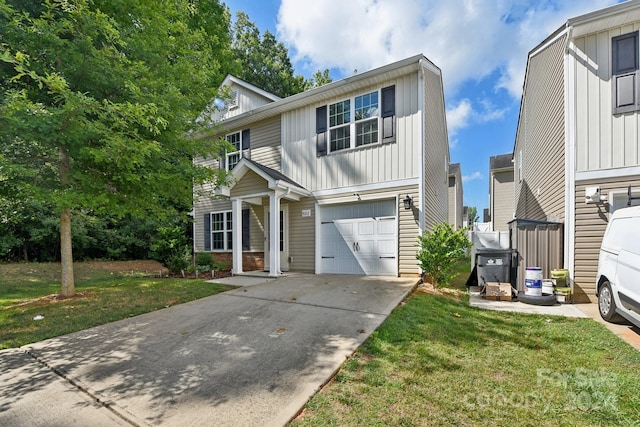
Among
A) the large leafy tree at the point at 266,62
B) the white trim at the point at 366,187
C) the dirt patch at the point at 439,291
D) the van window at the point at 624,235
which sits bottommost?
the dirt patch at the point at 439,291

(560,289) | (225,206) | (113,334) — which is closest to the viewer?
(113,334)

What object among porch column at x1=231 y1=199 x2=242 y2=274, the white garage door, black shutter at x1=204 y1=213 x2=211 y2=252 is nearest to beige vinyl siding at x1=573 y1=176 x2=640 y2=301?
the white garage door

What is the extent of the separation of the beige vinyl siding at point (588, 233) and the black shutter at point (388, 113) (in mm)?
4410

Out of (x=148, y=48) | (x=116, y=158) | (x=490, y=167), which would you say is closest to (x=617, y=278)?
(x=116, y=158)

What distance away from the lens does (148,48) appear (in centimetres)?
559

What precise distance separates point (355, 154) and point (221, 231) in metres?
6.54

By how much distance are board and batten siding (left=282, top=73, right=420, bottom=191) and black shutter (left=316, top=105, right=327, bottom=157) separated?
0.14 metres

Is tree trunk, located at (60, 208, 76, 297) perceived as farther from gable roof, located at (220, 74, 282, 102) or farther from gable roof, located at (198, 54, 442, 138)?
gable roof, located at (220, 74, 282, 102)

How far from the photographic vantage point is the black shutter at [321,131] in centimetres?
938

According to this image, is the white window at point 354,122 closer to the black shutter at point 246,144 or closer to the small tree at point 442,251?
the small tree at point 442,251

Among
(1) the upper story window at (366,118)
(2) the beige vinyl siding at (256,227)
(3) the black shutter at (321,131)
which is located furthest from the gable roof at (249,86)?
(2) the beige vinyl siding at (256,227)

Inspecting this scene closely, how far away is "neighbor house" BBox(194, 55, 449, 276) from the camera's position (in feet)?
26.5

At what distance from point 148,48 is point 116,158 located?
2362 mm

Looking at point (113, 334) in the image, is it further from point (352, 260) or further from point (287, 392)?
point (352, 260)
